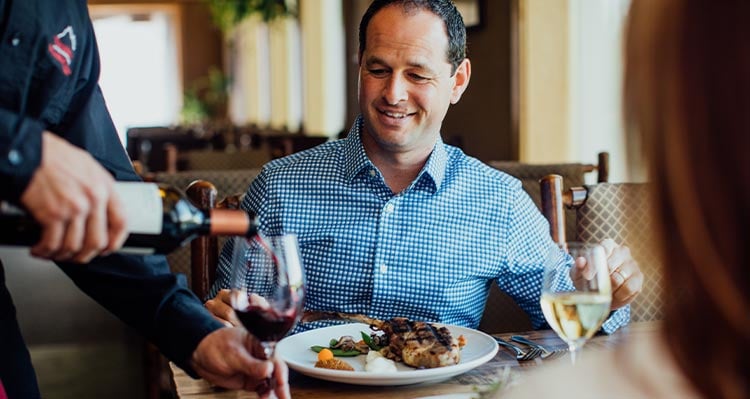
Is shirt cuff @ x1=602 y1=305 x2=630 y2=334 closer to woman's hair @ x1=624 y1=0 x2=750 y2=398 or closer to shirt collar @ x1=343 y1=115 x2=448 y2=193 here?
shirt collar @ x1=343 y1=115 x2=448 y2=193

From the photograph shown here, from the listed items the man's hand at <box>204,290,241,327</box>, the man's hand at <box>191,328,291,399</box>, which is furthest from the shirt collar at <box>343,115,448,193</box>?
the man's hand at <box>191,328,291,399</box>

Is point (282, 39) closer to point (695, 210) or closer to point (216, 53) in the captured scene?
point (216, 53)

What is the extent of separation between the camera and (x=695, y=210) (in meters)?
0.56

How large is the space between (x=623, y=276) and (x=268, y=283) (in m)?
0.85

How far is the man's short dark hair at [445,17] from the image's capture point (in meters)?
2.07

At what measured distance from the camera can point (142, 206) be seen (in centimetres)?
100

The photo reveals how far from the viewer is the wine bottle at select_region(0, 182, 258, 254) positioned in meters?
0.96

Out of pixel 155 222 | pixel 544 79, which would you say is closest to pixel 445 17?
pixel 155 222

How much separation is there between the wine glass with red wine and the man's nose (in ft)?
3.00

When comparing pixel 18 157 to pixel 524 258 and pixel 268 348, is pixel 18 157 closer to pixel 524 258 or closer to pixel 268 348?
pixel 268 348

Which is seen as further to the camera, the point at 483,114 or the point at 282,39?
the point at 282,39

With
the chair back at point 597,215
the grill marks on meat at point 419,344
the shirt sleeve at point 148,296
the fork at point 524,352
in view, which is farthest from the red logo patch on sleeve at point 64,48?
the chair back at point 597,215

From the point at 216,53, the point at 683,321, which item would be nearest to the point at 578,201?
the point at 683,321

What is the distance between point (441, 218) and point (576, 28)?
2556mm
